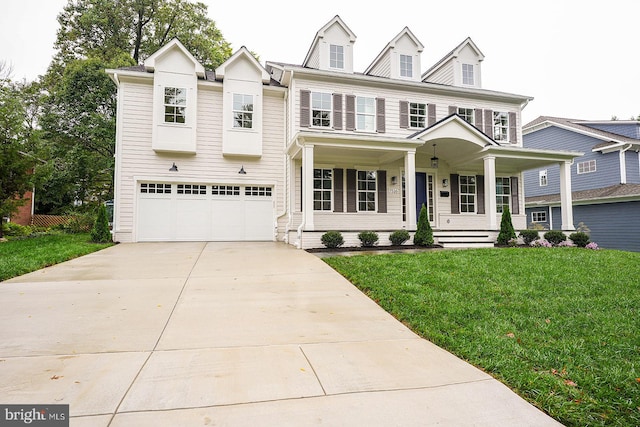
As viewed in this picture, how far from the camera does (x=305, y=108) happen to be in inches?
464

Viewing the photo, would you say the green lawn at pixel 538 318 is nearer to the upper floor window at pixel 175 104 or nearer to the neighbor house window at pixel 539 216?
the upper floor window at pixel 175 104

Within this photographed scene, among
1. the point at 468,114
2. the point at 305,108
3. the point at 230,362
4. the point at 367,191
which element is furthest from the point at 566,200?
the point at 230,362

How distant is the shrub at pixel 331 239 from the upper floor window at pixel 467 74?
9.45 meters

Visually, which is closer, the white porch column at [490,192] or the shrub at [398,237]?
the shrub at [398,237]

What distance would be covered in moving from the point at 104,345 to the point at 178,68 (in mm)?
11056

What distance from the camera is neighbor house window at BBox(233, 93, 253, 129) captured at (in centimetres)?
1207

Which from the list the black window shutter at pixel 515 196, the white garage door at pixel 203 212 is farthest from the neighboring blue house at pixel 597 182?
the white garage door at pixel 203 212

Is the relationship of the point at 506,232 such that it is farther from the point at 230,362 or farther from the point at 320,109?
the point at 230,362

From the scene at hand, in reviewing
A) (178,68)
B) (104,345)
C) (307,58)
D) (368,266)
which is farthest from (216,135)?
(104,345)

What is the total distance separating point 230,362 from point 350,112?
10.9 meters

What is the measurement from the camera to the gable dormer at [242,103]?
11914 mm

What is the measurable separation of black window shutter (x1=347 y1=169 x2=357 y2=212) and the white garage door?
289 cm

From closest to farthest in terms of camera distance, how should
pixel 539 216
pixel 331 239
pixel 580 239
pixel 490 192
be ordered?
pixel 331 239, pixel 580 239, pixel 490 192, pixel 539 216

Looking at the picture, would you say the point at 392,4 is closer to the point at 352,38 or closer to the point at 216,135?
the point at 352,38
